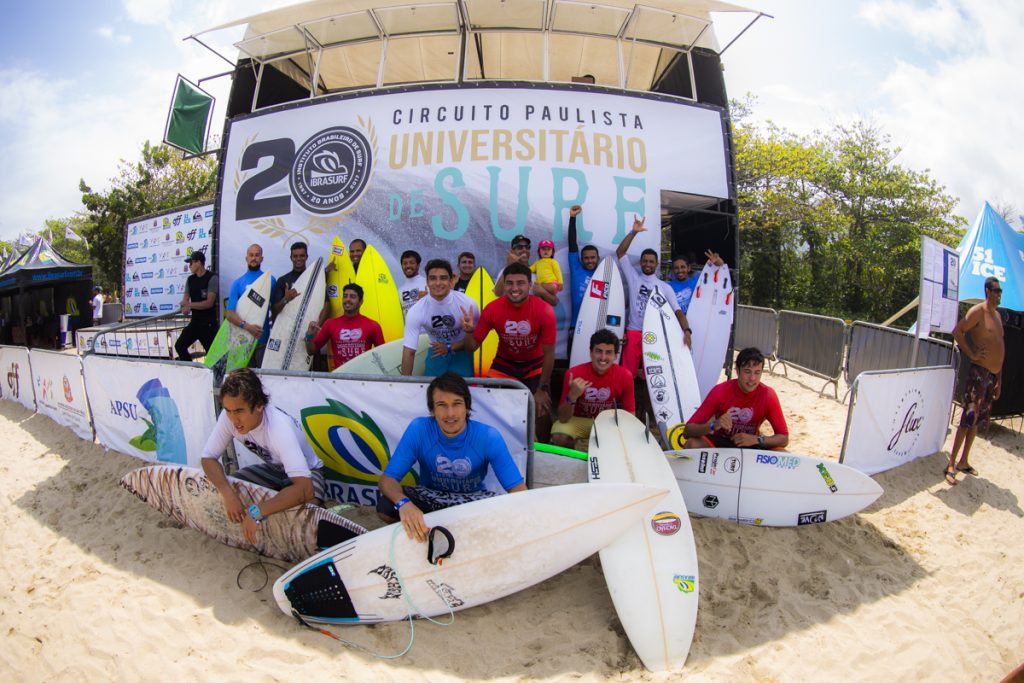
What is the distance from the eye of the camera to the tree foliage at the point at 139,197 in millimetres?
20547

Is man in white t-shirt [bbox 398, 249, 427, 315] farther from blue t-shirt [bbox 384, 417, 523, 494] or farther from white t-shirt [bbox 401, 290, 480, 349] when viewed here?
blue t-shirt [bbox 384, 417, 523, 494]

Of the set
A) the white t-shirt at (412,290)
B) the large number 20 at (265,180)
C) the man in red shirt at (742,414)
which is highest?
the large number 20 at (265,180)

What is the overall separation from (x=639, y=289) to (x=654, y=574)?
144 inches

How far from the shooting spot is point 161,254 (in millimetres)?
11156

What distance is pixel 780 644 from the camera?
2838mm

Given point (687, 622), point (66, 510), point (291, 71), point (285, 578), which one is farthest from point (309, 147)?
point (687, 622)

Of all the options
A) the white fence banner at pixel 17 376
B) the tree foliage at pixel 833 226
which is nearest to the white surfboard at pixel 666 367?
the white fence banner at pixel 17 376

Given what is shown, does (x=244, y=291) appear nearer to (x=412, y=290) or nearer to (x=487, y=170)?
(x=412, y=290)

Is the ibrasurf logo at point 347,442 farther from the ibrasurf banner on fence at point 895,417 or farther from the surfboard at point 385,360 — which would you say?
the ibrasurf banner on fence at point 895,417

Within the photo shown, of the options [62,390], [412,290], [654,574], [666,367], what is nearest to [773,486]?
[654,574]

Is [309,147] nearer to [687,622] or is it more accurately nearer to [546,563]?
[546,563]

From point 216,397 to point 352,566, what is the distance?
193 cm

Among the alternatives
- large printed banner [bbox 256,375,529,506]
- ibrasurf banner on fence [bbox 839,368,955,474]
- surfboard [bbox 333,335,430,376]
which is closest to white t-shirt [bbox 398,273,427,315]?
surfboard [bbox 333,335,430,376]

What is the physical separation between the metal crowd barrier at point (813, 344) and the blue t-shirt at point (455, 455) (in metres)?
6.73
